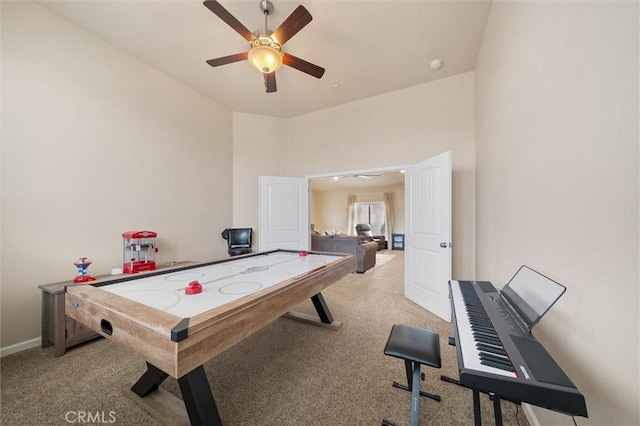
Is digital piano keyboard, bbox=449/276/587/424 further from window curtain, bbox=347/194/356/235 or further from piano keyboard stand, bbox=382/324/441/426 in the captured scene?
window curtain, bbox=347/194/356/235

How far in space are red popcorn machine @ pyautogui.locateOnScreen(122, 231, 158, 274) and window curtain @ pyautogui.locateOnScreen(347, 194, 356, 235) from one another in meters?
7.91

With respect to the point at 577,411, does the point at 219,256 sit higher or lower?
lower

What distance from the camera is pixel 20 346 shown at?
1.96 meters

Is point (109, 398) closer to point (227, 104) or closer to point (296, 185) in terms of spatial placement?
point (296, 185)

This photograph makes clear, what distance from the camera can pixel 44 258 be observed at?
6.86 feet

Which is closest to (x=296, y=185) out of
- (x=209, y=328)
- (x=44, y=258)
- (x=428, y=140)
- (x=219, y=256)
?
(x=219, y=256)

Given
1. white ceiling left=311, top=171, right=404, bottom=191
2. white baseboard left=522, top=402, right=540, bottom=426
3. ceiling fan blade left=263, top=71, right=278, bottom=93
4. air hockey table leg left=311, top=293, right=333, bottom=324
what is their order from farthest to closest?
white ceiling left=311, top=171, right=404, bottom=191
air hockey table leg left=311, top=293, right=333, bottom=324
ceiling fan blade left=263, top=71, right=278, bottom=93
white baseboard left=522, top=402, right=540, bottom=426

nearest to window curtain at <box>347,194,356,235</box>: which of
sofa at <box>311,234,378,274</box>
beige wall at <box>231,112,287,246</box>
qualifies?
sofa at <box>311,234,378,274</box>

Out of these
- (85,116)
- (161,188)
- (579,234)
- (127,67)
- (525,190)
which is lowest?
(579,234)

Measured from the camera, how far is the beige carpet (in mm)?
1318

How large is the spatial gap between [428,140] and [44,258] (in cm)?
452

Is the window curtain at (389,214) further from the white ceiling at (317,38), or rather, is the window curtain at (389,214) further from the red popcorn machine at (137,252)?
the red popcorn machine at (137,252)

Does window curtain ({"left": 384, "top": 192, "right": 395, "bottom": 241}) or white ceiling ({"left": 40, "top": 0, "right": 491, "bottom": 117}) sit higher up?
white ceiling ({"left": 40, "top": 0, "right": 491, "bottom": 117})

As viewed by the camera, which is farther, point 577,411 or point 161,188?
point 161,188
